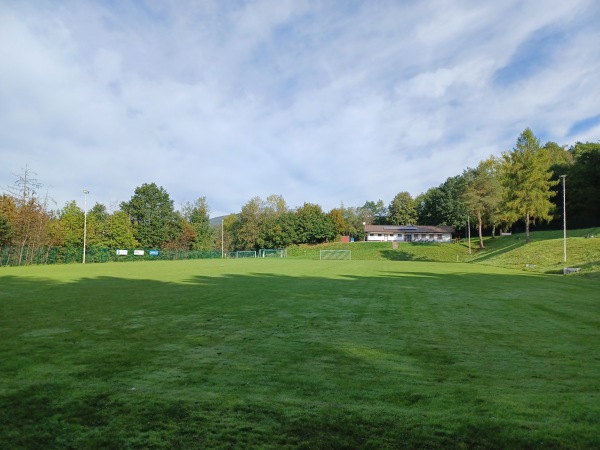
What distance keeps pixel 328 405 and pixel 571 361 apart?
13.6ft

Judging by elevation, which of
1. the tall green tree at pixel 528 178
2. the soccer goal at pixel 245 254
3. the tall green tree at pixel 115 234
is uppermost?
the tall green tree at pixel 528 178

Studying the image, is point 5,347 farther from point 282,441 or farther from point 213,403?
point 282,441

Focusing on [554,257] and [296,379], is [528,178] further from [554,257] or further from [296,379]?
[296,379]

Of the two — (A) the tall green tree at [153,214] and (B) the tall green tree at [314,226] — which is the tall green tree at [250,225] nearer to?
(B) the tall green tree at [314,226]

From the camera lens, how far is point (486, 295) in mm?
15172

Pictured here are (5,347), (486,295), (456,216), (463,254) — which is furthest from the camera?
(456,216)

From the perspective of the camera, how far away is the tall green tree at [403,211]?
109 metres

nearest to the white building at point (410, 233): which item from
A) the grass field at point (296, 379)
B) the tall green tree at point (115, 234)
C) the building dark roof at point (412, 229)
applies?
the building dark roof at point (412, 229)

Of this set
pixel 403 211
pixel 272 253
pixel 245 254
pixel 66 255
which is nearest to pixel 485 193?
pixel 403 211

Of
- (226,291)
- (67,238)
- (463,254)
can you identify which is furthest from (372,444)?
(463,254)

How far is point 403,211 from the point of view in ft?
Answer: 357

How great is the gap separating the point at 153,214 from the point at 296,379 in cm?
8650

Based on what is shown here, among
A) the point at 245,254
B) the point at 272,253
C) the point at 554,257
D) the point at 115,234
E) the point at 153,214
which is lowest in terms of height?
the point at 245,254

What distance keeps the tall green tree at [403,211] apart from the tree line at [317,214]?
A: 274 millimetres
